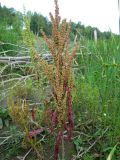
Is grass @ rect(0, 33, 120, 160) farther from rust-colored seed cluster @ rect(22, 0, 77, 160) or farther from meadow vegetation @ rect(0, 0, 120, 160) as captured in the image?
rust-colored seed cluster @ rect(22, 0, 77, 160)

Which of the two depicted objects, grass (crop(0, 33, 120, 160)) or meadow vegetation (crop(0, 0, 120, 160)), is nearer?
meadow vegetation (crop(0, 0, 120, 160))

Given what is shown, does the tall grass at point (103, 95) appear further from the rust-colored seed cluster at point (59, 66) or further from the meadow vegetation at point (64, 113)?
the rust-colored seed cluster at point (59, 66)

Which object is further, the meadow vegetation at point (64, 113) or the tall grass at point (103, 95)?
the tall grass at point (103, 95)

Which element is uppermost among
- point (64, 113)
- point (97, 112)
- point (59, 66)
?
point (59, 66)

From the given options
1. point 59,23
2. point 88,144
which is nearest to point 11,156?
point 88,144

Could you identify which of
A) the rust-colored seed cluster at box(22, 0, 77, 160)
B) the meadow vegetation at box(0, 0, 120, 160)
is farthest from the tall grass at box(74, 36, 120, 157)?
the rust-colored seed cluster at box(22, 0, 77, 160)

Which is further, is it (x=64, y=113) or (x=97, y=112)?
(x=97, y=112)

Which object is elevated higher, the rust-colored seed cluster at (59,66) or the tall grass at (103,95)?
the rust-colored seed cluster at (59,66)

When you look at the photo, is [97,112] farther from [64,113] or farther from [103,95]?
[64,113]

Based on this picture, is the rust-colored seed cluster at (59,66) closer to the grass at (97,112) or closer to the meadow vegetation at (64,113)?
the meadow vegetation at (64,113)

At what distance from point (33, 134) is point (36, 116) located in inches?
11.6

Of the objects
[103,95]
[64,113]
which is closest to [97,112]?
[103,95]

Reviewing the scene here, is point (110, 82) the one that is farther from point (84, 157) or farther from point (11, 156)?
point (11, 156)

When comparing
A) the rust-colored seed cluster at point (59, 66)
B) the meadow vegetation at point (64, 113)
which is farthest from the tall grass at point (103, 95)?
the rust-colored seed cluster at point (59, 66)
